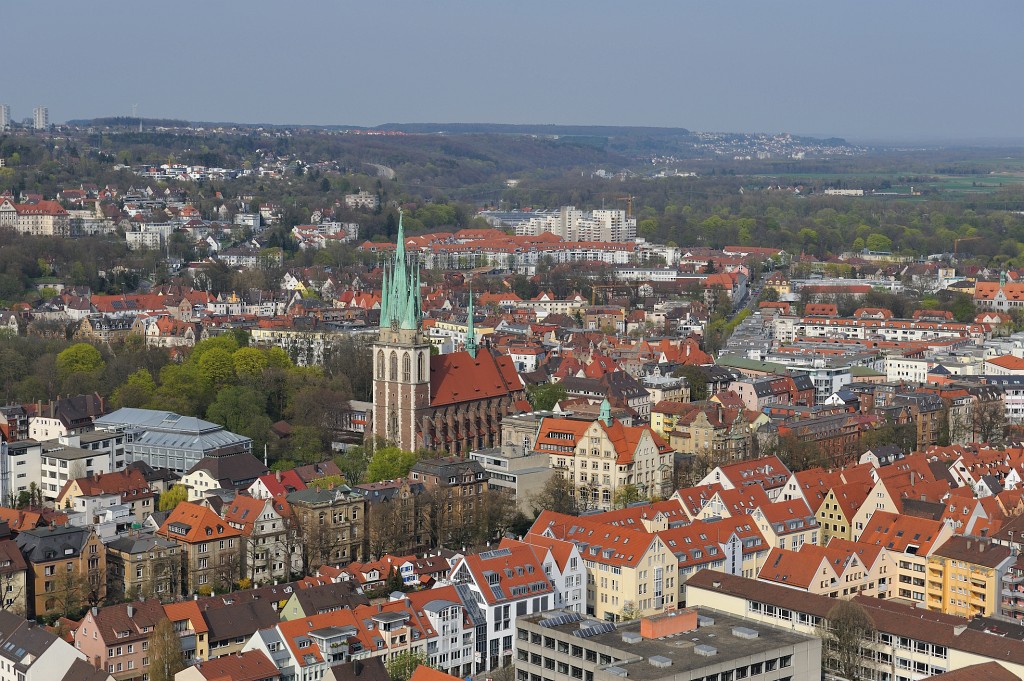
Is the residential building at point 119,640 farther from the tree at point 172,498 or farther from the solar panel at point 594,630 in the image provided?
the tree at point 172,498

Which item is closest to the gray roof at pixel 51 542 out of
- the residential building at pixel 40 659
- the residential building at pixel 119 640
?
the residential building at pixel 119 640

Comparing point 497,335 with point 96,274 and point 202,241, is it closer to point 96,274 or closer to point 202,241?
point 96,274

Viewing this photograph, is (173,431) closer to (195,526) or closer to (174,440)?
(174,440)

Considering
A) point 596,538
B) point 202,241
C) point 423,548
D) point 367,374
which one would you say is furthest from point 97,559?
point 202,241

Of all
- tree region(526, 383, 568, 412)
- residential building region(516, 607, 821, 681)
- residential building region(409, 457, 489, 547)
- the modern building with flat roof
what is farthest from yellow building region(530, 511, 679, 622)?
tree region(526, 383, 568, 412)

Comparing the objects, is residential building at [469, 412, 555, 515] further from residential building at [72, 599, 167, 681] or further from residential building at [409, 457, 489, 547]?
residential building at [72, 599, 167, 681]

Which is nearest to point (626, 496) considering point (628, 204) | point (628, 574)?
point (628, 574)
